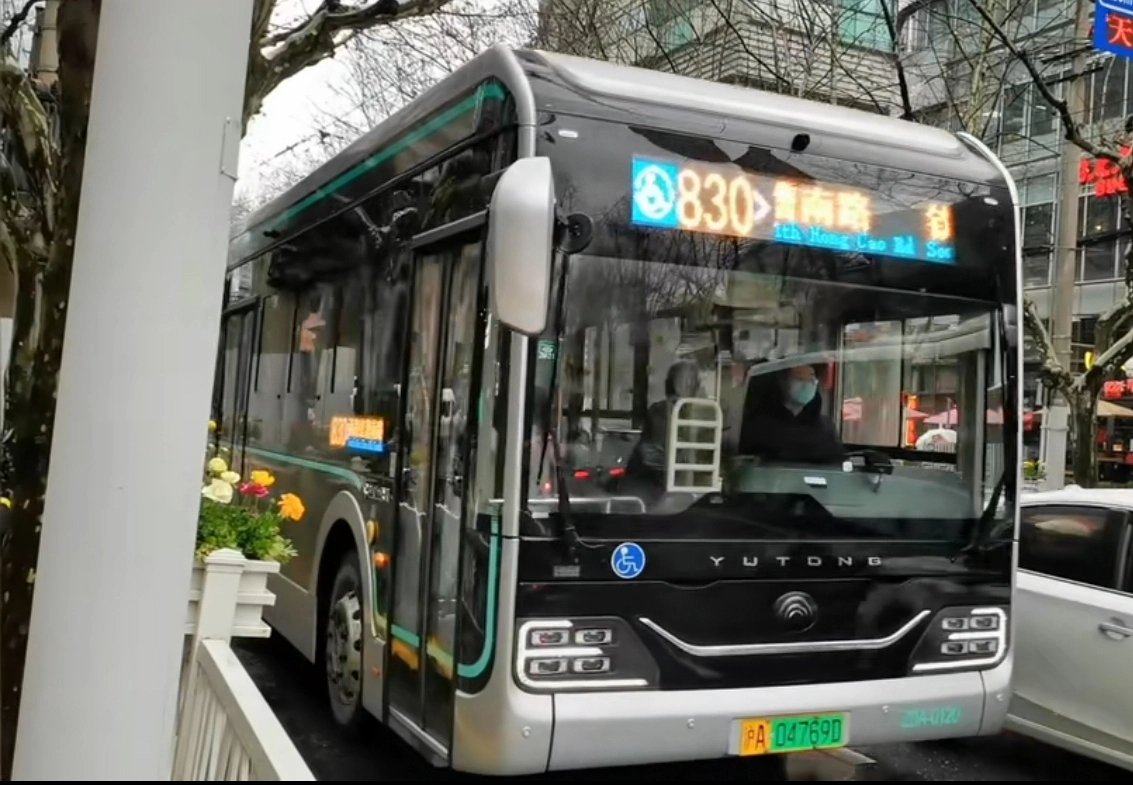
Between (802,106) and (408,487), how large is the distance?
243 centimetres

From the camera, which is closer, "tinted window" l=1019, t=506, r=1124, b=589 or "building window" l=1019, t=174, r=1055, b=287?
"tinted window" l=1019, t=506, r=1124, b=589

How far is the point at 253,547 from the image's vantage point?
4.53 meters

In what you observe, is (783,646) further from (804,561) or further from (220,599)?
(220,599)

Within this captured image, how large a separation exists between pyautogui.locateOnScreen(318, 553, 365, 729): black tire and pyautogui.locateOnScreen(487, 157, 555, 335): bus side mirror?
7.56ft

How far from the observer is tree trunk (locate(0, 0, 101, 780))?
4020mm

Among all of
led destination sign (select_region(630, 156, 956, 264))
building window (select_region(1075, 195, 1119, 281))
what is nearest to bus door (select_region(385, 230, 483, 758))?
led destination sign (select_region(630, 156, 956, 264))

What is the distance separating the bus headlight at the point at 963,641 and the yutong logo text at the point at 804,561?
1.43ft

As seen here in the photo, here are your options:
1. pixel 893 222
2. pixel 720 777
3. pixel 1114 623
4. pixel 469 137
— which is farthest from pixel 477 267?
pixel 1114 623

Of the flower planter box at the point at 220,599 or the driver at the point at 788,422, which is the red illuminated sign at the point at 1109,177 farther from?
the flower planter box at the point at 220,599

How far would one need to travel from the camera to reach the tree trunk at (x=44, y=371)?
13.2 feet

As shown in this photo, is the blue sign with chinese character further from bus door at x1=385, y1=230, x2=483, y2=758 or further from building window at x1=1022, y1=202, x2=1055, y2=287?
building window at x1=1022, y1=202, x2=1055, y2=287

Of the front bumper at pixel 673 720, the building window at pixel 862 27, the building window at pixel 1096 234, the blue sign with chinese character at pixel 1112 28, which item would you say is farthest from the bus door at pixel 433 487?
the building window at pixel 1096 234

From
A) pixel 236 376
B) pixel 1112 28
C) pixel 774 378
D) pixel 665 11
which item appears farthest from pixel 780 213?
pixel 665 11

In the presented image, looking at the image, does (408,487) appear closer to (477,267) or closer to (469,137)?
(477,267)
